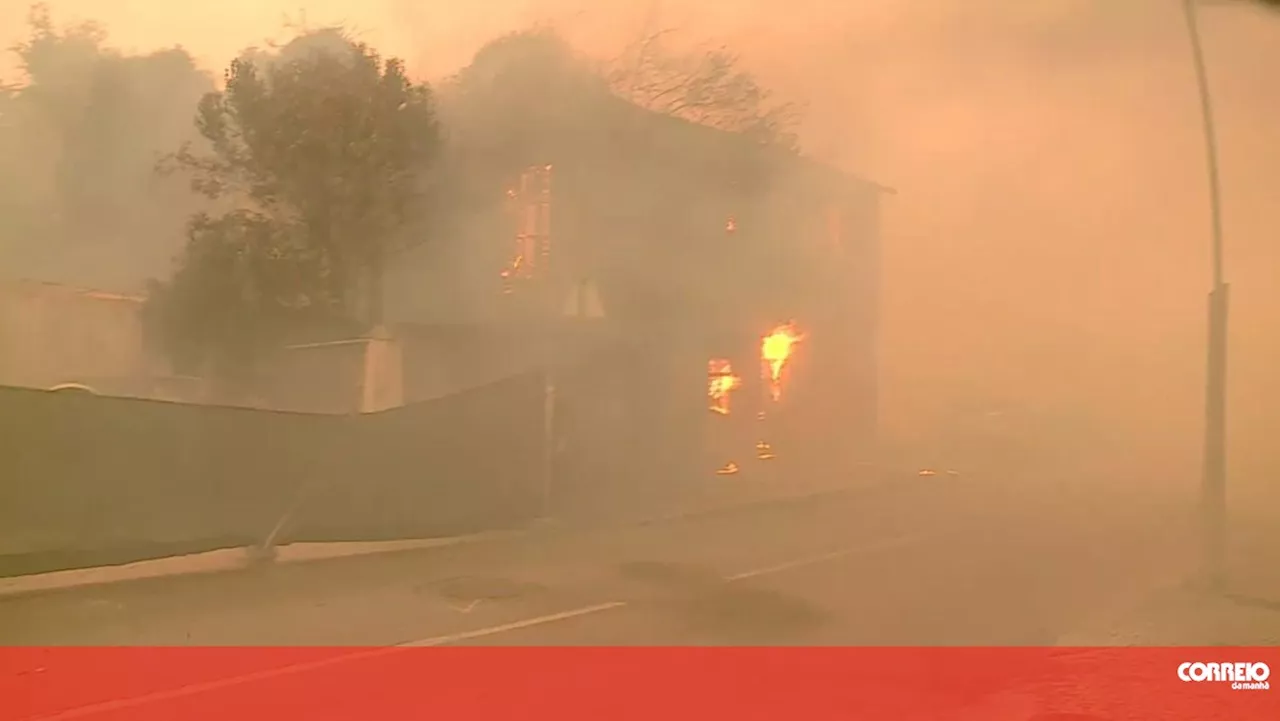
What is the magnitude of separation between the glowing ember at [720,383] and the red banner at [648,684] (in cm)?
69

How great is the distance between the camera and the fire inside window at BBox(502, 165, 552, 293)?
248cm

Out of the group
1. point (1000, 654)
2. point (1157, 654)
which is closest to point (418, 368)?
point (1000, 654)

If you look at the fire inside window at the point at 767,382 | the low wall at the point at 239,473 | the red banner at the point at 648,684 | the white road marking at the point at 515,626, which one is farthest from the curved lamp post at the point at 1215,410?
the low wall at the point at 239,473

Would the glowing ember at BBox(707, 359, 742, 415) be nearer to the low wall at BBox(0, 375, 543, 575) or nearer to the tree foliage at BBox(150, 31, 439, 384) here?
the low wall at BBox(0, 375, 543, 575)

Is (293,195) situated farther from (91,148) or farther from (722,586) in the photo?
(722,586)

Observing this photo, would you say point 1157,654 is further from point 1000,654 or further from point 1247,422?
Result: point 1247,422

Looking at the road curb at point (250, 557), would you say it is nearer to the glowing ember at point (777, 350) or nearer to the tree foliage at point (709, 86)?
the glowing ember at point (777, 350)

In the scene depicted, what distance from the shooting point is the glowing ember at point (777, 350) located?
2.40 m

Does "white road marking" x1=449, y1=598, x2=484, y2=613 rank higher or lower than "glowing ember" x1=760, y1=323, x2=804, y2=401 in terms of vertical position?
lower

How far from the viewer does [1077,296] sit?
2309mm

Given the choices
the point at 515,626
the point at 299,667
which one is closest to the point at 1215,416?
the point at 515,626

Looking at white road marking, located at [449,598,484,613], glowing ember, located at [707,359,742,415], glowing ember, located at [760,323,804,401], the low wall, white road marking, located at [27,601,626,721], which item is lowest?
white road marking, located at [27,601,626,721]

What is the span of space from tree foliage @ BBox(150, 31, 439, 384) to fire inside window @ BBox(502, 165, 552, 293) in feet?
0.80

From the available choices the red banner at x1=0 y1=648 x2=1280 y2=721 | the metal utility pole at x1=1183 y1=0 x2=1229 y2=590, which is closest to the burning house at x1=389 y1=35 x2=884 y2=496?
the red banner at x1=0 y1=648 x2=1280 y2=721
